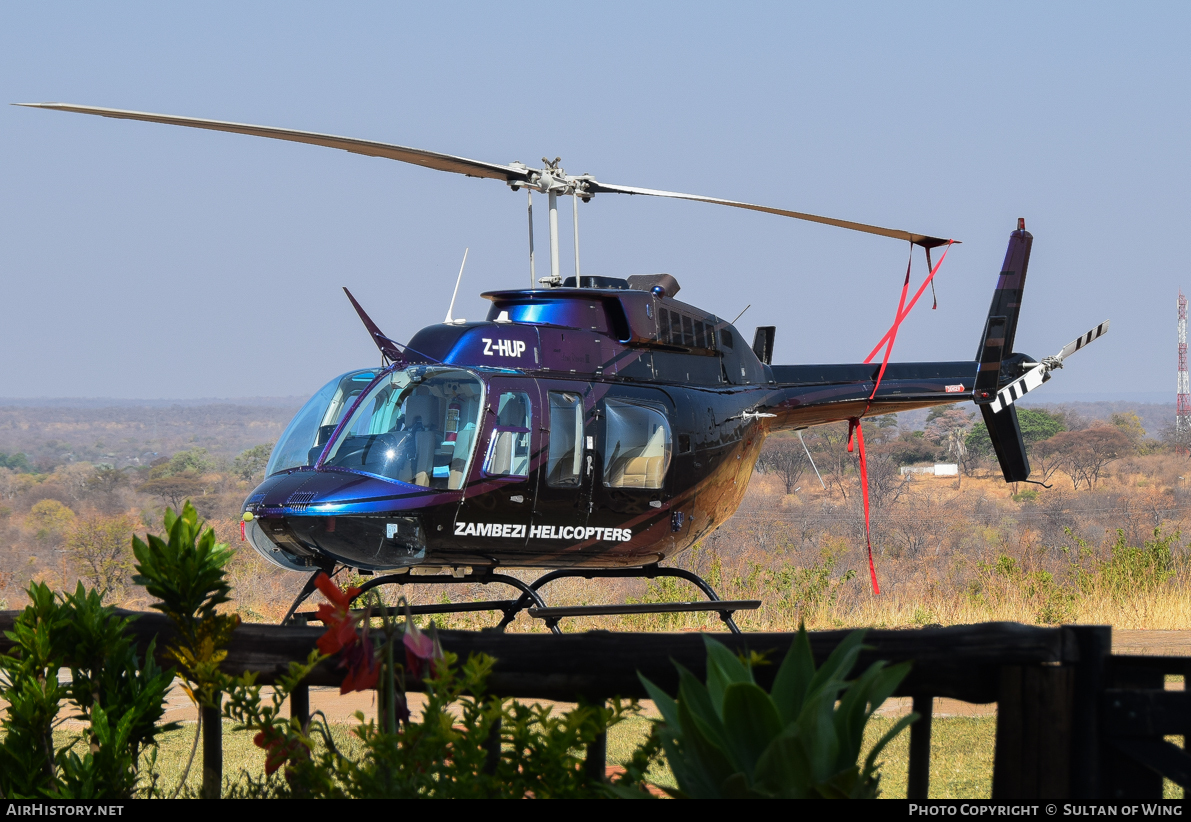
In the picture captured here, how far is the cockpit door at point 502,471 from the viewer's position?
7.96 m

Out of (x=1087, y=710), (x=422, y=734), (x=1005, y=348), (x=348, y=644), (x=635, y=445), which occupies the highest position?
(x=1005, y=348)

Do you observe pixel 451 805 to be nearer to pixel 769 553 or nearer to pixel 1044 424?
pixel 769 553

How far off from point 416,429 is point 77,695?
445cm

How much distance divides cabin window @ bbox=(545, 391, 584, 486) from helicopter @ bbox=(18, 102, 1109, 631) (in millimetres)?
13

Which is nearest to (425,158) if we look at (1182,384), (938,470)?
(938,470)

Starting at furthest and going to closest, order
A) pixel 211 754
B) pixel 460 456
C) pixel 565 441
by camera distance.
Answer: pixel 565 441 < pixel 460 456 < pixel 211 754

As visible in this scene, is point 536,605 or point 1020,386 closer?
point 536,605

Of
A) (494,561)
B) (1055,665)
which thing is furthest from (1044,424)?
(1055,665)

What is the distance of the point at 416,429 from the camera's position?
26.3 ft

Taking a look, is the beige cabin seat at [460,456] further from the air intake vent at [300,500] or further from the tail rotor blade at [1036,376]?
the tail rotor blade at [1036,376]

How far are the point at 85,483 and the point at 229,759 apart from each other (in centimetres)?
4012

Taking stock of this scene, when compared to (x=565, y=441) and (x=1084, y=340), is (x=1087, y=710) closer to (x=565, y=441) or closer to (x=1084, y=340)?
(x=565, y=441)

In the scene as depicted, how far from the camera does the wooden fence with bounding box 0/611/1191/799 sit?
304cm

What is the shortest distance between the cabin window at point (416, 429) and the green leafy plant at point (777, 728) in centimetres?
504
